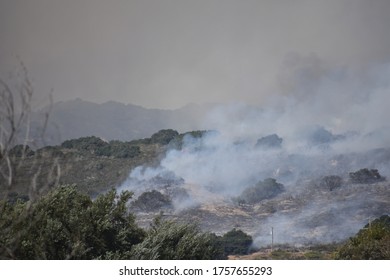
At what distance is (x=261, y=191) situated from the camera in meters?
12.9

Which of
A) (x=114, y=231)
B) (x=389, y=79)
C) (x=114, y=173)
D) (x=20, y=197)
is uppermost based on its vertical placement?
(x=389, y=79)

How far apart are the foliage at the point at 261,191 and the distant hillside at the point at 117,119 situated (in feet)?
5.59

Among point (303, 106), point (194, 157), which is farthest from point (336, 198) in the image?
point (194, 157)

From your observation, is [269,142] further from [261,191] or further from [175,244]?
[175,244]

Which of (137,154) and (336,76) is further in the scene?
(137,154)

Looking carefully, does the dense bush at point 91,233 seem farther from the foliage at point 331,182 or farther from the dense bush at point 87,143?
the foliage at point 331,182

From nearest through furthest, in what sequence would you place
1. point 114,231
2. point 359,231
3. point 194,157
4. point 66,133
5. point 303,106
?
point 114,231, point 66,133, point 359,231, point 303,106, point 194,157

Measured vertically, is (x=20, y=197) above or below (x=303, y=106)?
below

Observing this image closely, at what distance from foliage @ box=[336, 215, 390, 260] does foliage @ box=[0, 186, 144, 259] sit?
122 inches

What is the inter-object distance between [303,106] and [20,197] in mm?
5598

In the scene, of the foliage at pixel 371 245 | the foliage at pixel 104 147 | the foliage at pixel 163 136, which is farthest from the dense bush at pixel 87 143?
the foliage at pixel 371 245

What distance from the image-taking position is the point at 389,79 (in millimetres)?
10914

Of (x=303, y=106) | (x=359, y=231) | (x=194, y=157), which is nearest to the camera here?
(x=359, y=231)

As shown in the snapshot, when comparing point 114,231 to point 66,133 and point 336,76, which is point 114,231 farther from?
point 336,76
